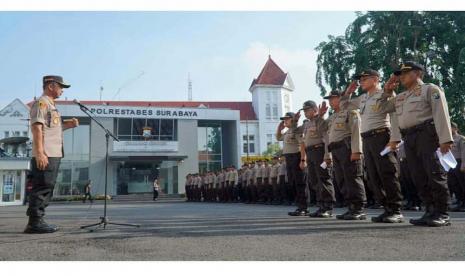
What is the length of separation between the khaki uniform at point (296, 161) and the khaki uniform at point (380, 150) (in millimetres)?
1636

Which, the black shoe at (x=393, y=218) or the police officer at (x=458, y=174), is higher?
the police officer at (x=458, y=174)

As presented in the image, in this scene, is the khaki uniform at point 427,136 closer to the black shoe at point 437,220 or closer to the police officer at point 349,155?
the black shoe at point 437,220

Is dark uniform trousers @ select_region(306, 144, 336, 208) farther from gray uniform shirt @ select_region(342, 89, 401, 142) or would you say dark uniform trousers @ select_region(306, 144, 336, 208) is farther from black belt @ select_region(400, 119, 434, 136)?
black belt @ select_region(400, 119, 434, 136)

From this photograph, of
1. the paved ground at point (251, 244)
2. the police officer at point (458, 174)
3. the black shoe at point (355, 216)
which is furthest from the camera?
the police officer at point (458, 174)

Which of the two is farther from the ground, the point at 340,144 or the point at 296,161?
the point at 340,144

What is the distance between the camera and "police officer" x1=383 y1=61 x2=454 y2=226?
174 inches

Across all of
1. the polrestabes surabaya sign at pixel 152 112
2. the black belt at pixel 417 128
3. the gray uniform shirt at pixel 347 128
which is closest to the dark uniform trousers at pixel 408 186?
the gray uniform shirt at pixel 347 128

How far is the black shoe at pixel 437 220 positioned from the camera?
14.6 ft

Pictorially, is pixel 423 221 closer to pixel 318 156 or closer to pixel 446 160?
pixel 446 160

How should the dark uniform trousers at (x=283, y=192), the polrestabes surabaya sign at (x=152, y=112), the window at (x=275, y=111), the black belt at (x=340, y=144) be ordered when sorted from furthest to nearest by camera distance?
the window at (x=275, y=111) < the polrestabes surabaya sign at (x=152, y=112) < the dark uniform trousers at (x=283, y=192) < the black belt at (x=340, y=144)

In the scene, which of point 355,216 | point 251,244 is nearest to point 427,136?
point 355,216

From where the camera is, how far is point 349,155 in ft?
18.9

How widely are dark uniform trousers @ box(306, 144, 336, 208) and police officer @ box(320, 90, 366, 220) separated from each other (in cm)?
35

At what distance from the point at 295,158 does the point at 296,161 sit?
0.06 meters
